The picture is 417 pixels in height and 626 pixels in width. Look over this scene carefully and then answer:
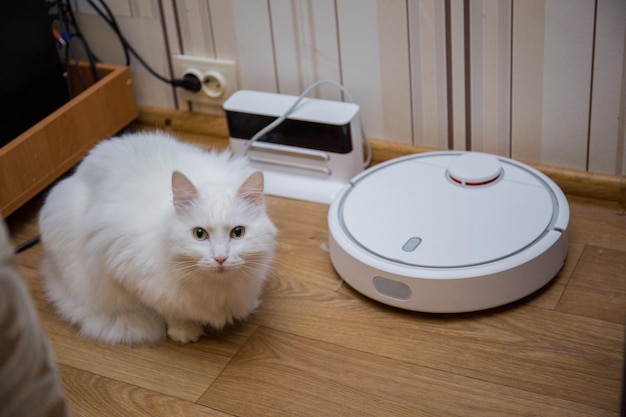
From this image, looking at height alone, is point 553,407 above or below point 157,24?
below

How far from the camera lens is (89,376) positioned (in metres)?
1.51

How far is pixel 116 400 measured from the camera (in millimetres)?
1447

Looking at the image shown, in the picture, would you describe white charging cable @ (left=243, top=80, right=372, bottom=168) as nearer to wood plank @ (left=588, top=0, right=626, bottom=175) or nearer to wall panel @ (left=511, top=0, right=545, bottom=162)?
wall panel @ (left=511, top=0, right=545, bottom=162)

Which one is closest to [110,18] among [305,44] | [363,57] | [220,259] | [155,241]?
[305,44]

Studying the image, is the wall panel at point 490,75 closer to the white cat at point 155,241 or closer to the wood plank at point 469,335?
the wood plank at point 469,335

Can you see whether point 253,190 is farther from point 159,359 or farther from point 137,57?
point 137,57

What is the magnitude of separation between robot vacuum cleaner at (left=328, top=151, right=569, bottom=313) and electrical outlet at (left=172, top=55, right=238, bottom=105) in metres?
0.53

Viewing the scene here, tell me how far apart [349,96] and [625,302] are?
0.81 m

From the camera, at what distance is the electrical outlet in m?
2.12

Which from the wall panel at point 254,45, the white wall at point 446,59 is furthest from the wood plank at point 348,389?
the wall panel at point 254,45

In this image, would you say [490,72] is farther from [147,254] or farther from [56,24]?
[56,24]

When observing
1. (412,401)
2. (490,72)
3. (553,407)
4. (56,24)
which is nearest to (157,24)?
(56,24)

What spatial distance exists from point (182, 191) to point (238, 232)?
121 mm

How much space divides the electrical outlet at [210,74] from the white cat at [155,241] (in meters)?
0.49
